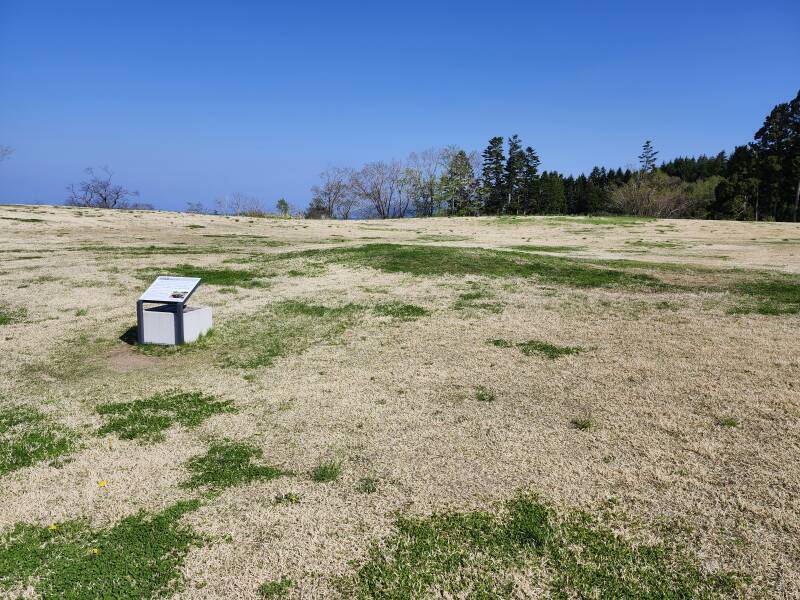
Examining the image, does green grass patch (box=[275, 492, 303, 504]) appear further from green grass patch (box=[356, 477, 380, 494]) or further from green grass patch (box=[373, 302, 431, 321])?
green grass patch (box=[373, 302, 431, 321])

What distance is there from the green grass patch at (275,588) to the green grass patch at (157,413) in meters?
2.70

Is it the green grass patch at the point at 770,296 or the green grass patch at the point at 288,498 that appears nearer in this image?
the green grass patch at the point at 288,498

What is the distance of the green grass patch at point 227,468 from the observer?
4.64 metres

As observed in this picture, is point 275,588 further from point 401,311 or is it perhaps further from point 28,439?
point 401,311

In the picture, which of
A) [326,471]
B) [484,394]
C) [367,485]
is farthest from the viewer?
[484,394]

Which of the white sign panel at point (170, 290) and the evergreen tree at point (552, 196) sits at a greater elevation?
the evergreen tree at point (552, 196)

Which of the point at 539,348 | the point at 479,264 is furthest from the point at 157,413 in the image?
the point at 479,264

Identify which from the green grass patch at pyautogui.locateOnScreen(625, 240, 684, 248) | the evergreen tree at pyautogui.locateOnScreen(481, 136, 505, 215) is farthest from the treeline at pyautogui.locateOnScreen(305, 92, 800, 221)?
the green grass patch at pyautogui.locateOnScreen(625, 240, 684, 248)

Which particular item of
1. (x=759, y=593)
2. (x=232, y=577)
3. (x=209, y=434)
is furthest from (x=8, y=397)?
(x=759, y=593)

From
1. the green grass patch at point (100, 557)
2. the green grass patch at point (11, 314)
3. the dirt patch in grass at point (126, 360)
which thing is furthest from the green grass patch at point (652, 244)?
the green grass patch at point (100, 557)

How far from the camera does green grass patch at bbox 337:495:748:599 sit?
3.38 m

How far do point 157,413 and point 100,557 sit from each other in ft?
8.80

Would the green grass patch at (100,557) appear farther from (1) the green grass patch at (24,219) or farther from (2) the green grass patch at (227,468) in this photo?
(1) the green grass patch at (24,219)

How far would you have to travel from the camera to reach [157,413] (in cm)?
616
